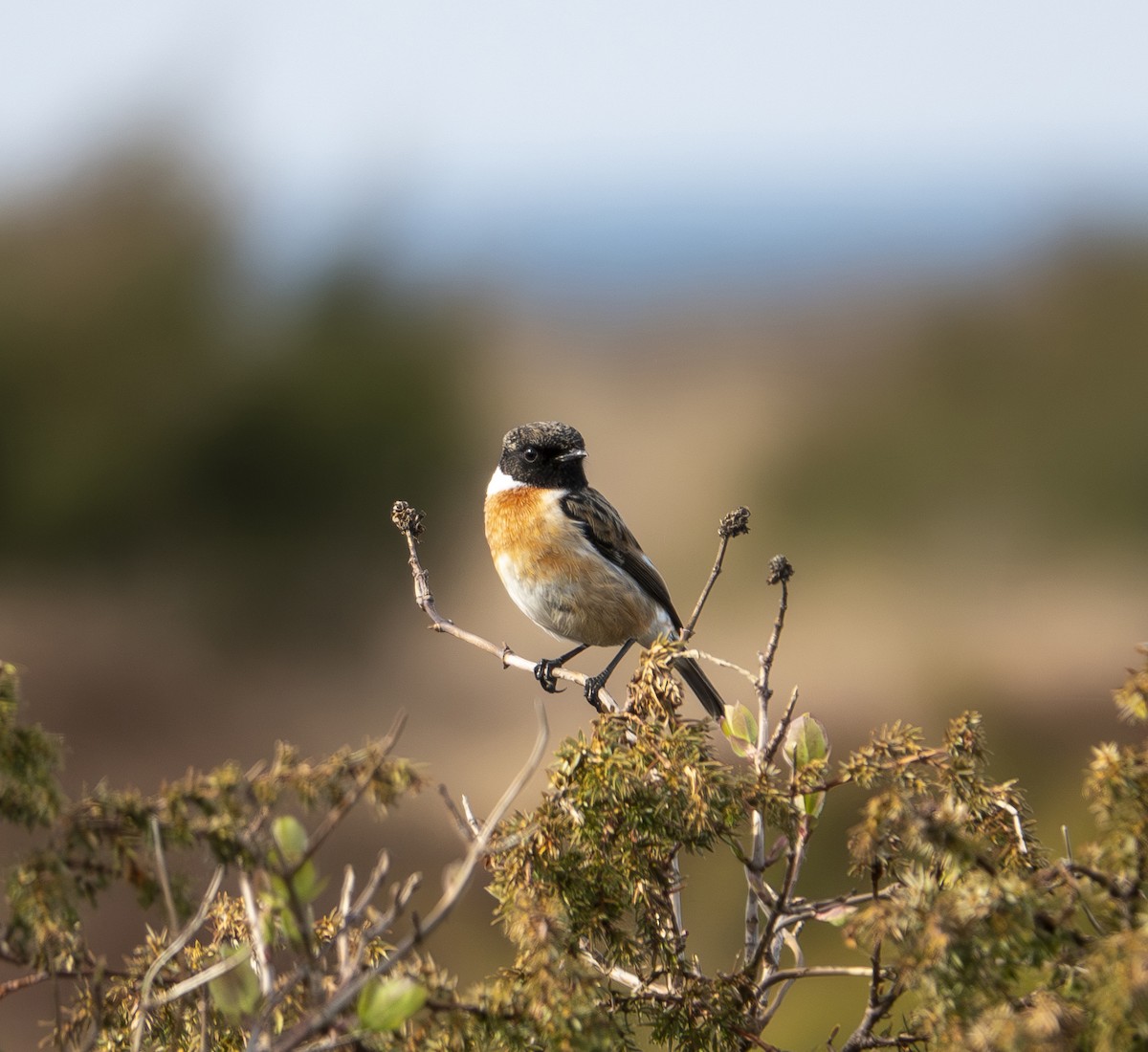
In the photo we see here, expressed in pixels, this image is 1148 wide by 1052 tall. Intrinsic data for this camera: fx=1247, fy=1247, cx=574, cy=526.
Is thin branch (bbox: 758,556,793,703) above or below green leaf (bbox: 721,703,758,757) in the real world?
above

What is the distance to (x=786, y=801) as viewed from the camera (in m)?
1.93

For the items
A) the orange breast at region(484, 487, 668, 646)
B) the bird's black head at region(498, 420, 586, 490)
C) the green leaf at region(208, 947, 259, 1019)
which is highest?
the bird's black head at region(498, 420, 586, 490)

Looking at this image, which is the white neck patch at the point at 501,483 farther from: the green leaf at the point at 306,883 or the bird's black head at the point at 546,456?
the green leaf at the point at 306,883

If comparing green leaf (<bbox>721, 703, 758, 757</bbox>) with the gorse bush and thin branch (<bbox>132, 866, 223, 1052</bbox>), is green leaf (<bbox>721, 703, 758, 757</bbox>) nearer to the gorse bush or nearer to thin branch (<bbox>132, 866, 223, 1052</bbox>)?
the gorse bush

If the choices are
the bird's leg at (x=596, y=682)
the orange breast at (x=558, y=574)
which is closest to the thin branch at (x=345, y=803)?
the bird's leg at (x=596, y=682)

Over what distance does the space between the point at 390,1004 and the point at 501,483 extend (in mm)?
4076

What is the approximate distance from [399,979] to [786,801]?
711 mm

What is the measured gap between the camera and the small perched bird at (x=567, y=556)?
5.09 meters

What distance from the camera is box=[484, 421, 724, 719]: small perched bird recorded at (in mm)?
Result: 5086

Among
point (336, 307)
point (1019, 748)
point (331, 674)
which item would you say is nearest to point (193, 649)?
point (331, 674)

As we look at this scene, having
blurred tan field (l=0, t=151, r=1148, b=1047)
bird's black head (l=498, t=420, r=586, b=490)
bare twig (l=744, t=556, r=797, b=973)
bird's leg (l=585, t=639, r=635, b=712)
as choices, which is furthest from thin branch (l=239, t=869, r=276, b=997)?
blurred tan field (l=0, t=151, r=1148, b=1047)

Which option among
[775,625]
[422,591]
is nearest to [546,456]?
[422,591]

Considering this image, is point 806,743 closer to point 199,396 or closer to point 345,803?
point 345,803

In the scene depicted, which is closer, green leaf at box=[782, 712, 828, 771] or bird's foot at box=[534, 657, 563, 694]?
green leaf at box=[782, 712, 828, 771]
